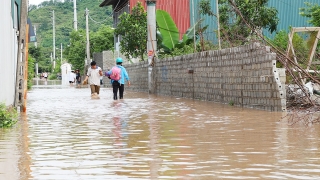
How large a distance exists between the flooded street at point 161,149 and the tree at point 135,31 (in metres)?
26.8

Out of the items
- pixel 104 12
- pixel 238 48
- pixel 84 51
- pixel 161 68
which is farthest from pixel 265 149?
pixel 104 12

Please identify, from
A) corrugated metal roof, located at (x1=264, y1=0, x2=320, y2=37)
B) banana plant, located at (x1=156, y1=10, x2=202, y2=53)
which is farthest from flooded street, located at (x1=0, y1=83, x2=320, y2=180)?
corrugated metal roof, located at (x1=264, y1=0, x2=320, y2=37)

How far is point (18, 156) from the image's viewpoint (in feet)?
28.6

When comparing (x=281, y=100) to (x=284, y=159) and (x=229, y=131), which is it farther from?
(x=284, y=159)

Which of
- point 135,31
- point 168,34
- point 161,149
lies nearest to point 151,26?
point 168,34

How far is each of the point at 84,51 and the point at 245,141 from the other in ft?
225

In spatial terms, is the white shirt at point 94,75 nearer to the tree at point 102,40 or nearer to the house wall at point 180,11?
the house wall at point 180,11

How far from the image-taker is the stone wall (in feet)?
54.9

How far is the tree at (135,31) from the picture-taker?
41.8 meters

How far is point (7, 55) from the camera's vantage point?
17.3 metres

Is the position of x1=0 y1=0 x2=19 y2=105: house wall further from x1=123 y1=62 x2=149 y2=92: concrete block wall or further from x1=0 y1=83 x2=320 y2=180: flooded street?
x1=123 y1=62 x2=149 y2=92: concrete block wall

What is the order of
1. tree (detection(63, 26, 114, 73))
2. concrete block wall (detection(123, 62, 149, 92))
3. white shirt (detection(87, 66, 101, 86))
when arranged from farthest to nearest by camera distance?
tree (detection(63, 26, 114, 73)) < concrete block wall (detection(123, 62, 149, 92)) < white shirt (detection(87, 66, 101, 86))

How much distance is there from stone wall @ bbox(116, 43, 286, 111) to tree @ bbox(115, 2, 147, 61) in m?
11.4

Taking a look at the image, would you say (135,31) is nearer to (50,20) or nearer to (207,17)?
(207,17)
